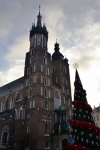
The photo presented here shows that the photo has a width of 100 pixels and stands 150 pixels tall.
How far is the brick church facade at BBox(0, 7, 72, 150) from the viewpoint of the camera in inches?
1652

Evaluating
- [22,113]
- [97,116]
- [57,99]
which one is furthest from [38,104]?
[97,116]

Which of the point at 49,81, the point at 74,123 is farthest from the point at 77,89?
the point at 49,81

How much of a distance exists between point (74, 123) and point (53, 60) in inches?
1820

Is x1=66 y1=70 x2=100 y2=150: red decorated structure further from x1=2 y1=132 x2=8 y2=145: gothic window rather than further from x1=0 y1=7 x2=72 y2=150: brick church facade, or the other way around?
x1=2 y1=132 x2=8 y2=145: gothic window

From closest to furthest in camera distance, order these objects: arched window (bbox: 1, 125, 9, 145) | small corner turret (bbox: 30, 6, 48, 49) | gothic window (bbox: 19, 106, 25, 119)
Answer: gothic window (bbox: 19, 106, 25, 119), arched window (bbox: 1, 125, 9, 145), small corner turret (bbox: 30, 6, 48, 49)

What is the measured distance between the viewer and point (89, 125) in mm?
14836

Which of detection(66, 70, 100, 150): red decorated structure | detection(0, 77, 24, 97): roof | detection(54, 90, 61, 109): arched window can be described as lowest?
detection(66, 70, 100, 150): red decorated structure

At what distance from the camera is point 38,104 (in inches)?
1738

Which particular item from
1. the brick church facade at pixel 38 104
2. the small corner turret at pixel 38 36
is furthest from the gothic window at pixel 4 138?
the small corner turret at pixel 38 36

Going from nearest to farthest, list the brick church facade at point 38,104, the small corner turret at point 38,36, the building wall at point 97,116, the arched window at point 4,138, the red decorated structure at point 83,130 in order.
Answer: the red decorated structure at point 83,130, the brick church facade at point 38,104, the arched window at point 4,138, the small corner turret at point 38,36, the building wall at point 97,116

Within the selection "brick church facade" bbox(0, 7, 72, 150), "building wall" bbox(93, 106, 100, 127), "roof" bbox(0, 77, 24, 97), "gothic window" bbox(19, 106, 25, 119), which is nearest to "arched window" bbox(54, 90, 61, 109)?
"brick church facade" bbox(0, 7, 72, 150)

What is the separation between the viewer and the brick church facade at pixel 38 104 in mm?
41969

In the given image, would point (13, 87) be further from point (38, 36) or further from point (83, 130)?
point (83, 130)

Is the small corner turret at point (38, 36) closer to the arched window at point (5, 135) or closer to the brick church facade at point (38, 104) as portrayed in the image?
the brick church facade at point (38, 104)
